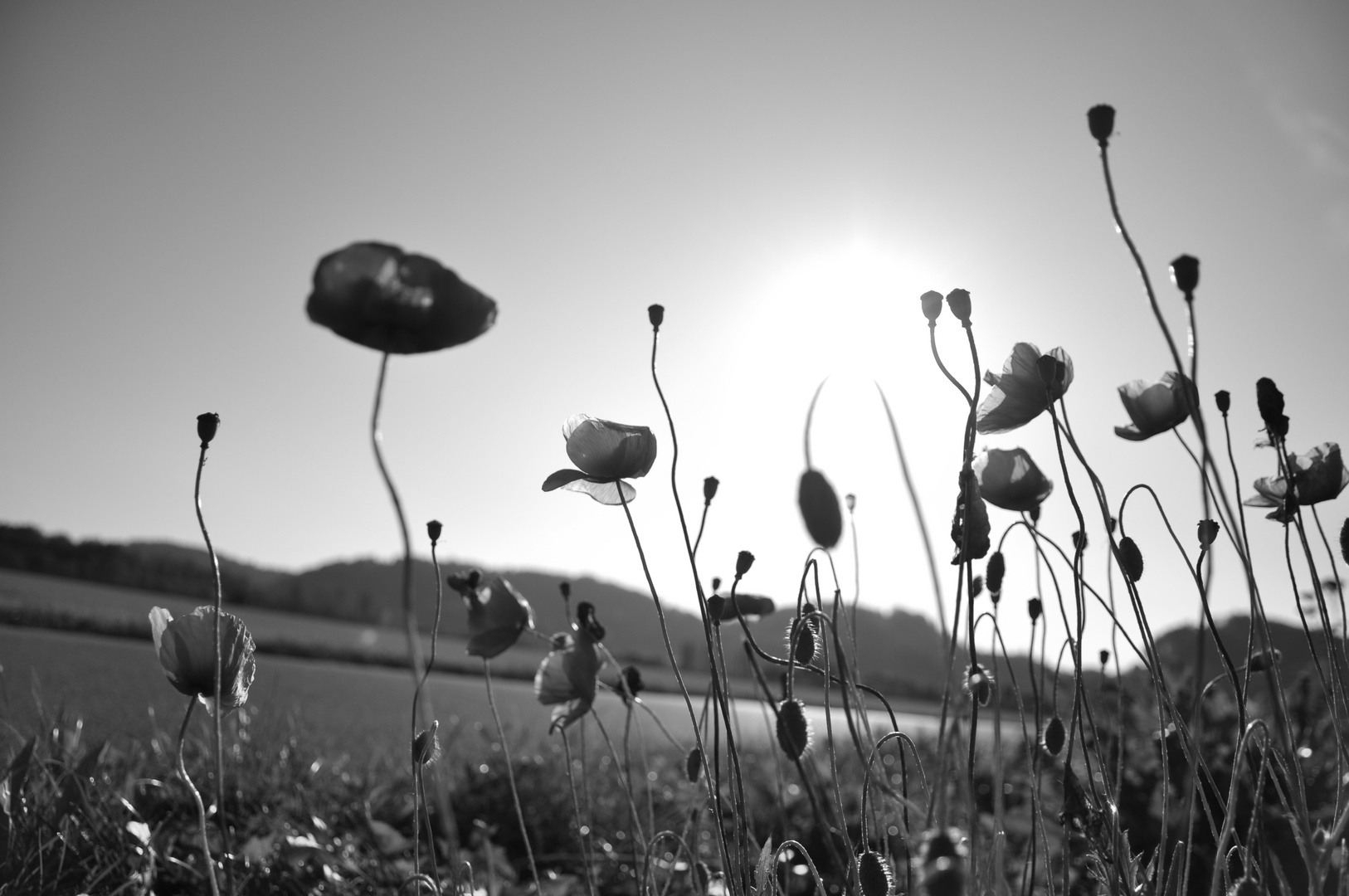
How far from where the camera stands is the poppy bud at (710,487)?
81 centimetres

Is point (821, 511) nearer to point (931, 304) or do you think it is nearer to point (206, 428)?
point (931, 304)

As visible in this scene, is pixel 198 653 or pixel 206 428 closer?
pixel 206 428

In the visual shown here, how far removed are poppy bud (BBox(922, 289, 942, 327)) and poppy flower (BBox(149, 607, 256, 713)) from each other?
1.95ft

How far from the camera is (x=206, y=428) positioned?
0.56 metres

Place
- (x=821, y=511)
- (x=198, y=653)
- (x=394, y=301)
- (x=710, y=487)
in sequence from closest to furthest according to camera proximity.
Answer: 1. (x=821, y=511)
2. (x=394, y=301)
3. (x=198, y=653)
4. (x=710, y=487)

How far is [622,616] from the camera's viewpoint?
29.2 metres

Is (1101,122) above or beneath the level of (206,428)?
above

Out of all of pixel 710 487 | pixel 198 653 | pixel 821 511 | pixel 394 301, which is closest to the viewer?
pixel 821 511

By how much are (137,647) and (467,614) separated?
3.22 metres

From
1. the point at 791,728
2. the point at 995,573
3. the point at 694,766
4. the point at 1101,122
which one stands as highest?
the point at 1101,122

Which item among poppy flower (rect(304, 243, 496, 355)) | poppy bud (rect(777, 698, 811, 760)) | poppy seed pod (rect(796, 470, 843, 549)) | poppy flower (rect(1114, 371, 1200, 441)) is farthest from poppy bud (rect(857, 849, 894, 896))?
poppy flower (rect(1114, 371, 1200, 441))

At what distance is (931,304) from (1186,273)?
0.15 meters

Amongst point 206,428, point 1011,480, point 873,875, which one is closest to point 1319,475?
point 1011,480

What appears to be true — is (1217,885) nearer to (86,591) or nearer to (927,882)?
(927,882)
